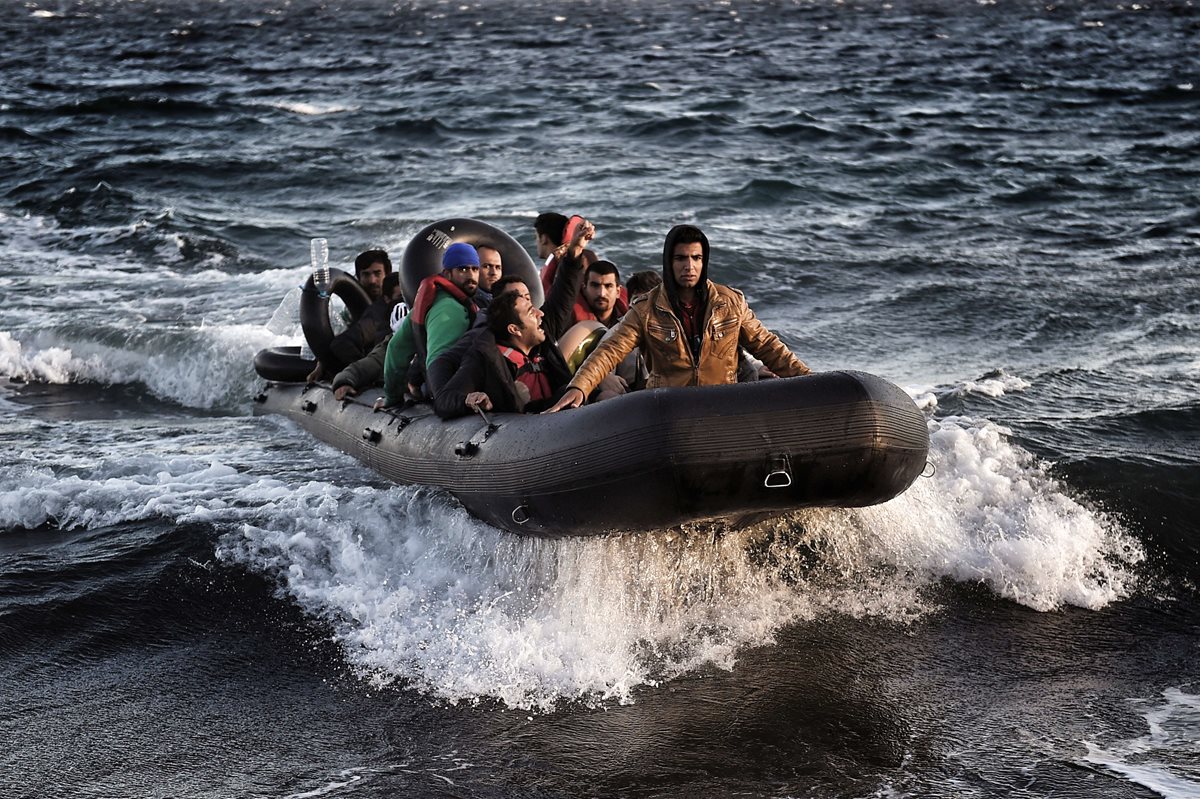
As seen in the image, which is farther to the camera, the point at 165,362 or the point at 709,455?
the point at 165,362

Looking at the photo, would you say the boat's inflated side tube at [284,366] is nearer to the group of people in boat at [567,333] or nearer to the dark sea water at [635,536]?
the dark sea water at [635,536]

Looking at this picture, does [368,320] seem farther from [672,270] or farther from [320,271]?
[672,270]

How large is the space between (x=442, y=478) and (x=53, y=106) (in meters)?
22.7

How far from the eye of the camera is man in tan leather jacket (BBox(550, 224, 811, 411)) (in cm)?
633

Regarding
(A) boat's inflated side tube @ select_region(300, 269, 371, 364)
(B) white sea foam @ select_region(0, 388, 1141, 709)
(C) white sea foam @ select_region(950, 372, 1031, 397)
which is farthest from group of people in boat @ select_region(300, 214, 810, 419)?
(C) white sea foam @ select_region(950, 372, 1031, 397)

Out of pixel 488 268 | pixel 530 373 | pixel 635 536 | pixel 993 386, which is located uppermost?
pixel 488 268

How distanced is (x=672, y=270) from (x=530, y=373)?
1.05 m

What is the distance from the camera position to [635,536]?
6.40 metres

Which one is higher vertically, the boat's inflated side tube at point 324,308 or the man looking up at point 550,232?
the man looking up at point 550,232

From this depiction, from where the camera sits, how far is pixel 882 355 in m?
11.6

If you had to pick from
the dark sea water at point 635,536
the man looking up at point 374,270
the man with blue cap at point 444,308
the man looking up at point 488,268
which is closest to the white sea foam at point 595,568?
the dark sea water at point 635,536

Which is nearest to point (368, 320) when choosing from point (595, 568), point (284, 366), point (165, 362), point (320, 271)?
point (320, 271)

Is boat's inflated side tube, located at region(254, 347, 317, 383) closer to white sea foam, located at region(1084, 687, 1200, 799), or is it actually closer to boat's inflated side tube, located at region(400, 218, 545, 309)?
boat's inflated side tube, located at region(400, 218, 545, 309)

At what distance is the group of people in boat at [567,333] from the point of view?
6363 millimetres
